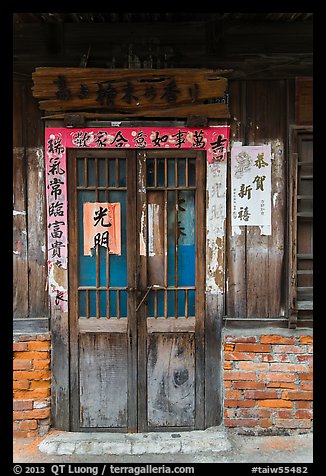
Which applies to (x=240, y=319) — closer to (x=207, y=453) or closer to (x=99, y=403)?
(x=207, y=453)

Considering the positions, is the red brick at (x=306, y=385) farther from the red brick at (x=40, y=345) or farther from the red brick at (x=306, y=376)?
the red brick at (x=40, y=345)

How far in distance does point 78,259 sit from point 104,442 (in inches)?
70.4

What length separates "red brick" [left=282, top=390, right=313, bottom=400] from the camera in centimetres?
472

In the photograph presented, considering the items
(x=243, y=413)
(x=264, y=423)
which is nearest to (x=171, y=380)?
(x=243, y=413)

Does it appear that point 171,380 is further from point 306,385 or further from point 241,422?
point 306,385

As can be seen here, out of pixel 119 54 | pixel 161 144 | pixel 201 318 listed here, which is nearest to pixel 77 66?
pixel 119 54

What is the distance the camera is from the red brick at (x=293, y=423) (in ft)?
15.6

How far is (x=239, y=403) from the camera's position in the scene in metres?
4.76

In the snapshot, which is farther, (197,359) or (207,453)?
(197,359)

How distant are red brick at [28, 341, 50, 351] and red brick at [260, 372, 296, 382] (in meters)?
2.14

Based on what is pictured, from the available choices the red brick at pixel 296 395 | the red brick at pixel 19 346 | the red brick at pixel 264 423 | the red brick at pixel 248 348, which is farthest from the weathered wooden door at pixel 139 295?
the red brick at pixel 296 395

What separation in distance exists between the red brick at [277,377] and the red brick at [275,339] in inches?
12.2

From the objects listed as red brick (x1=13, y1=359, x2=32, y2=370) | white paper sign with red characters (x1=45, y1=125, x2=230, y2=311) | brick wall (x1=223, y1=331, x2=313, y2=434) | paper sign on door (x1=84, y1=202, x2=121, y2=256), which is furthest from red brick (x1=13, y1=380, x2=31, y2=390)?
brick wall (x1=223, y1=331, x2=313, y2=434)

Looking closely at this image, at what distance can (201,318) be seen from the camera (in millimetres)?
4762
